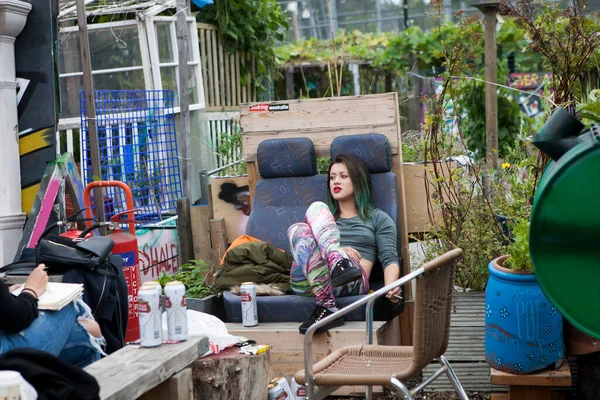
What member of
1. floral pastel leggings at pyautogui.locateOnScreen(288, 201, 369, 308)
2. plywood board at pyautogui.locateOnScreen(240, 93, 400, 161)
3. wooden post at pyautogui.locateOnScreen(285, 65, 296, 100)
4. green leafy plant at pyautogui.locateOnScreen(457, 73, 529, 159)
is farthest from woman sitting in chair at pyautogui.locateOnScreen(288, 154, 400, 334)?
wooden post at pyautogui.locateOnScreen(285, 65, 296, 100)

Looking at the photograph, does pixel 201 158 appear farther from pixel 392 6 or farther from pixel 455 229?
pixel 392 6

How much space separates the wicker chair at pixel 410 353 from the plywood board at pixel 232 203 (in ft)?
9.03

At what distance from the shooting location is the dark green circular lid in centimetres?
192

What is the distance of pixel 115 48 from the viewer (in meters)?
9.95

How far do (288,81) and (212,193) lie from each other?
29.8ft

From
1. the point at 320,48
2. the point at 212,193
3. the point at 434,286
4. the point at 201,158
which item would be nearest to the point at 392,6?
the point at 320,48

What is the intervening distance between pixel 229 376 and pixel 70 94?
A: 6363mm

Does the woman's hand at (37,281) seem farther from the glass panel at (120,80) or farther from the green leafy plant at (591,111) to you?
the glass panel at (120,80)

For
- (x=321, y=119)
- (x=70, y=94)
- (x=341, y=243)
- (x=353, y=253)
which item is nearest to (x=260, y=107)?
(x=321, y=119)

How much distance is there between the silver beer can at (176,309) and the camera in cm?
357

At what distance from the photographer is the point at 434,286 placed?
144 inches

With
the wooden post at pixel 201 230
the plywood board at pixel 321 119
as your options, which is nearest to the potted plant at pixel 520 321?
the plywood board at pixel 321 119

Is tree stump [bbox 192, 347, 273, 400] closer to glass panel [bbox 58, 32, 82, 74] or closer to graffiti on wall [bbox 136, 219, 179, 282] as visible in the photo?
graffiti on wall [bbox 136, 219, 179, 282]

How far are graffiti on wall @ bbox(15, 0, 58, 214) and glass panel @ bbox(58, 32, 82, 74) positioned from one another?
3506 millimetres
